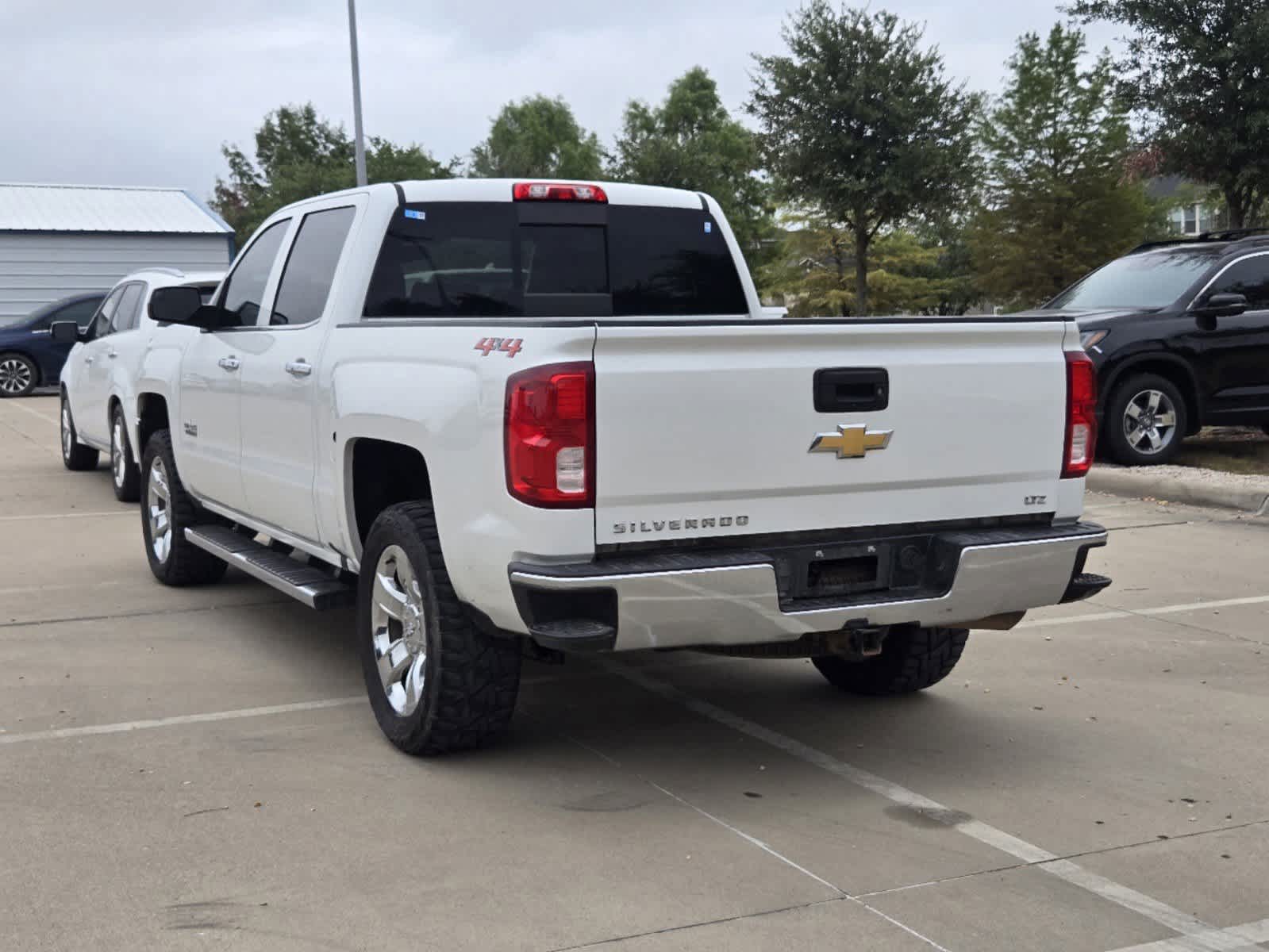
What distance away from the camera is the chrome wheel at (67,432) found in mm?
13757

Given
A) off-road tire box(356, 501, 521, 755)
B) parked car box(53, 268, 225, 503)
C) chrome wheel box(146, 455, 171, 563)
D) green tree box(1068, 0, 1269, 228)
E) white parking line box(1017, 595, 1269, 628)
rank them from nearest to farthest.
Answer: off-road tire box(356, 501, 521, 755) < white parking line box(1017, 595, 1269, 628) < chrome wheel box(146, 455, 171, 563) < parked car box(53, 268, 225, 503) < green tree box(1068, 0, 1269, 228)

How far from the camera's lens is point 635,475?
4453 mm

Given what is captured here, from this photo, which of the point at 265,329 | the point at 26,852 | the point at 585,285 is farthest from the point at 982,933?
the point at 265,329

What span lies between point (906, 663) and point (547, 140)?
82.9 m

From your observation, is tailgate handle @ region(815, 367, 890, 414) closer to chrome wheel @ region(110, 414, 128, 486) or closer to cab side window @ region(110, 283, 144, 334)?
chrome wheel @ region(110, 414, 128, 486)

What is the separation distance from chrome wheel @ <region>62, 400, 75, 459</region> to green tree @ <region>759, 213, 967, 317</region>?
101 feet

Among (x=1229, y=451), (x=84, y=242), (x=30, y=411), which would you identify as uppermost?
(x=84, y=242)

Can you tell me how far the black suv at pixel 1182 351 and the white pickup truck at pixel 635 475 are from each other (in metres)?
7.11

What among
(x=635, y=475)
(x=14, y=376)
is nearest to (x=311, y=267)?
(x=635, y=475)

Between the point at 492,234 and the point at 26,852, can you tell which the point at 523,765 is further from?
the point at 492,234

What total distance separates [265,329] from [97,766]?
2158 mm

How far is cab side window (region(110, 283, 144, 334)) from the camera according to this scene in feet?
39.5

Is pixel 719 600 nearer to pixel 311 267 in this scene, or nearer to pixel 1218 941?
pixel 1218 941

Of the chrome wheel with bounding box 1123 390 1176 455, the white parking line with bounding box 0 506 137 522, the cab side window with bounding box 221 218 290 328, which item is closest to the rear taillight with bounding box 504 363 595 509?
the cab side window with bounding box 221 218 290 328
